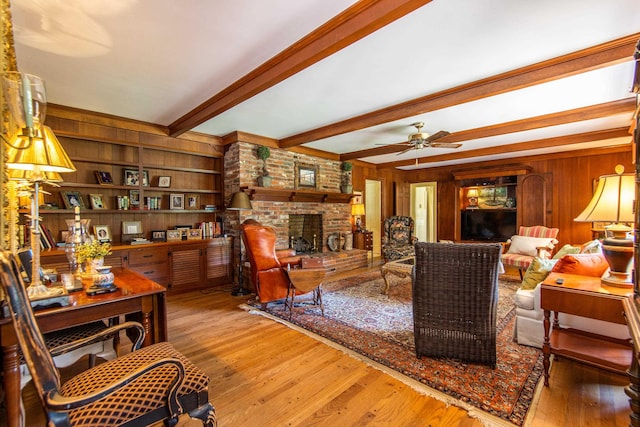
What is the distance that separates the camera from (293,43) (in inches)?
85.2

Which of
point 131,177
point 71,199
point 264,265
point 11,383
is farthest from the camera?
point 131,177

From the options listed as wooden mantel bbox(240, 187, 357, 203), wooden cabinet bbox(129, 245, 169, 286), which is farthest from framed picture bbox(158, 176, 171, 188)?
wooden mantel bbox(240, 187, 357, 203)

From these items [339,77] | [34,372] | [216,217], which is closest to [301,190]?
[216,217]

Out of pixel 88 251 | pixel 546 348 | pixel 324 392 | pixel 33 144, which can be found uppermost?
pixel 33 144

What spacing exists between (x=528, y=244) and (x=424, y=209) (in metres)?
3.81

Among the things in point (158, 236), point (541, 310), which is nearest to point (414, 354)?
point (541, 310)

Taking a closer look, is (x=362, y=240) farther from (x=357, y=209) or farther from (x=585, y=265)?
(x=585, y=265)

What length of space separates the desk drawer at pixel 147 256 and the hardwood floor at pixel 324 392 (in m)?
1.50

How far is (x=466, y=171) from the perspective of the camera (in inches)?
275

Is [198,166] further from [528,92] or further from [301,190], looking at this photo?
[528,92]

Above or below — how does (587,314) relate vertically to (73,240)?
below

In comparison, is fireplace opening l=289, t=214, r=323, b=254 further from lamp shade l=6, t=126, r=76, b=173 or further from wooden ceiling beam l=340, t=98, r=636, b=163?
lamp shade l=6, t=126, r=76, b=173

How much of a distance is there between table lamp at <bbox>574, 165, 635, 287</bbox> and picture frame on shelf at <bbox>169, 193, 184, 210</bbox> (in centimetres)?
472

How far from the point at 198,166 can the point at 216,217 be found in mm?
901
